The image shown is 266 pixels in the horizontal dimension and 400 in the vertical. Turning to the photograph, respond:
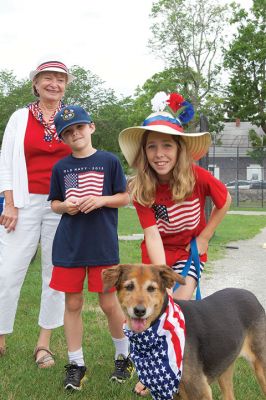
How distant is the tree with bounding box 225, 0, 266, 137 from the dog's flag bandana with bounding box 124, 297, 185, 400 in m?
44.4

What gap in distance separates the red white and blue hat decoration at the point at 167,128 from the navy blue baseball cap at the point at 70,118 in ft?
1.17

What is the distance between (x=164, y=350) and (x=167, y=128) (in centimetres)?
167

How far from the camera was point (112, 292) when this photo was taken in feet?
15.6

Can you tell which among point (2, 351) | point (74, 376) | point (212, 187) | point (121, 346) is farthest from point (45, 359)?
point (212, 187)

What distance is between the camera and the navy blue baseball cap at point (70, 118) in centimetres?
458

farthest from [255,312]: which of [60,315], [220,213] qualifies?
[60,315]

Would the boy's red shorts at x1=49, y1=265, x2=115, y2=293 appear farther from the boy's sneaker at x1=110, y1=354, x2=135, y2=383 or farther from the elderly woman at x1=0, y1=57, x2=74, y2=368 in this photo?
the boy's sneaker at x1=110, y1=354, x2=135, y2=383

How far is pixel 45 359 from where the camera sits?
518 cm

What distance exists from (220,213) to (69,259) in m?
1.30

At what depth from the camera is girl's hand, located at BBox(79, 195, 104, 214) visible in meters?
4.44

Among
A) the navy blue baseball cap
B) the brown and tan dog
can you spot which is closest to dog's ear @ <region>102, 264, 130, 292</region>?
the brown and tan dog

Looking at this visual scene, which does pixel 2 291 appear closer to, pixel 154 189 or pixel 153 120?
pixel 154 189

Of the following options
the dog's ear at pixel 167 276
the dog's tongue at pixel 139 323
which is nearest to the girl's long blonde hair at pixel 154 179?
the dog's ear at pixel 167 276

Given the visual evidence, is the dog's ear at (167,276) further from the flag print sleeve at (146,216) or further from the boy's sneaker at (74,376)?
the boy's sneaker at (74,376)
